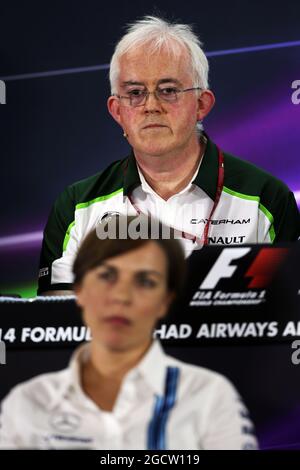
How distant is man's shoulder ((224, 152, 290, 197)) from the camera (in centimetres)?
283

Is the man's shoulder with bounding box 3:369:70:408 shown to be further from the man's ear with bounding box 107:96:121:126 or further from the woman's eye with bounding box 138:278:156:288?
the man's ear with bounding box 107:96:121:126

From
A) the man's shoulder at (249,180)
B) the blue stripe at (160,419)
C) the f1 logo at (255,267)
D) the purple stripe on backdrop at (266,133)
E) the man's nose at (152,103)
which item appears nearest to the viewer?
the blue stripe at (160,419)

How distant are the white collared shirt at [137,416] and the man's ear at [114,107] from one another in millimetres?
1285

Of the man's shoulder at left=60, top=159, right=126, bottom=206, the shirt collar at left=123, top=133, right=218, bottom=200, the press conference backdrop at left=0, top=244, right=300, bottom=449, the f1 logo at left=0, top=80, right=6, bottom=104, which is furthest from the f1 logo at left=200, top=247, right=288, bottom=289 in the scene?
the f1 logo at left=0, top=80, right=6, bottom=104

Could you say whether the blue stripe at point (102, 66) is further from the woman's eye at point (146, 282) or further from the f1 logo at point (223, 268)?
the woman's eye at point (146, 282)

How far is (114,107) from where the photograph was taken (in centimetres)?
292

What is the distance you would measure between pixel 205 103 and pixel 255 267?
43.2 inches

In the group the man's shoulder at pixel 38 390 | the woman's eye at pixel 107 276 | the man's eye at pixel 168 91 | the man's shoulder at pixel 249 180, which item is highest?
the man's eye at pixel 168 91

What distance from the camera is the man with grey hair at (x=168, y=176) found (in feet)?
8.89

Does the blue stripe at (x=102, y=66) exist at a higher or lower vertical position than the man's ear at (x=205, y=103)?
higher

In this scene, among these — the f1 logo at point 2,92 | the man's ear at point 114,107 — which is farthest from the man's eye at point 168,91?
the f1 logo at point 2,92

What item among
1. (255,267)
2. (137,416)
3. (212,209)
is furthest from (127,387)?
(212,209)

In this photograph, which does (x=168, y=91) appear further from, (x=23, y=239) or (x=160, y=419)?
(x=160, y=419)
